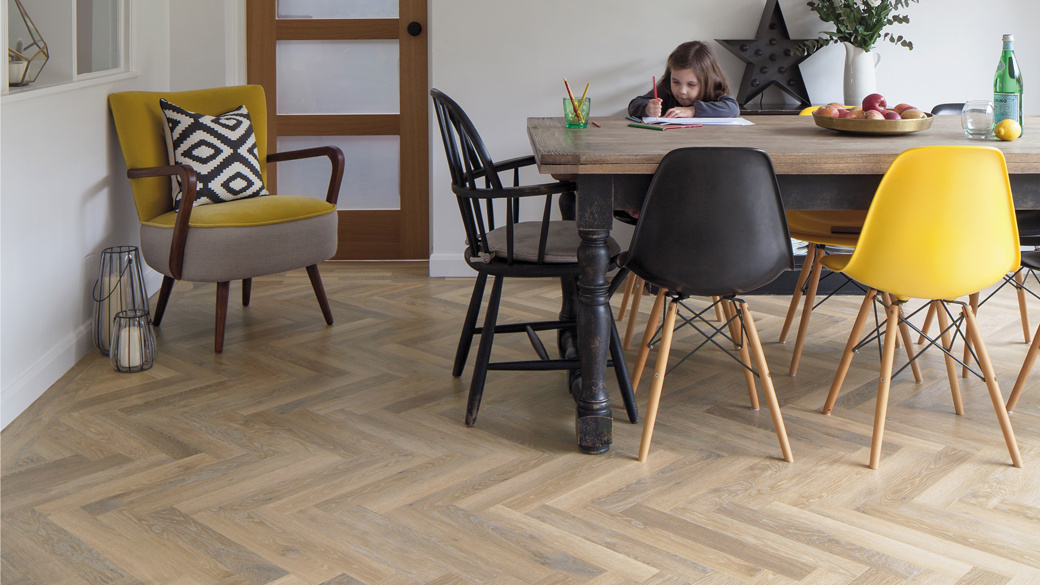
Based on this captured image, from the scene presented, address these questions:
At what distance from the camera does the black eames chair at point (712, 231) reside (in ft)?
7.23

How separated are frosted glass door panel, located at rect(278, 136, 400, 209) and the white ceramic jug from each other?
2.02m

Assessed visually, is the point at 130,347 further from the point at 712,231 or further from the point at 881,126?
the point at 881,126

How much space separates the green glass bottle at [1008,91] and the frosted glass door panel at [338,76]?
268 centimetres

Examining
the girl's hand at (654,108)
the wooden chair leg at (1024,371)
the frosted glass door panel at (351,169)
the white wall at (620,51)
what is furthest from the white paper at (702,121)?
the frosted glass door panel at (351,169)

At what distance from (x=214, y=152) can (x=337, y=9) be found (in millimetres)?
1296

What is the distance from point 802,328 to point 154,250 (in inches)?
84.0

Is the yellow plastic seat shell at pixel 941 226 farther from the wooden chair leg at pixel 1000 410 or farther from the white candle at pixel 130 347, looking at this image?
the white candle at pixel 130 347

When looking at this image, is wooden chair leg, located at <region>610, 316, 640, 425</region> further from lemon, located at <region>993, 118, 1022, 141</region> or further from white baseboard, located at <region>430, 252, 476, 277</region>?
white baseboard, located at <region>430, 252, 476, 277</region>

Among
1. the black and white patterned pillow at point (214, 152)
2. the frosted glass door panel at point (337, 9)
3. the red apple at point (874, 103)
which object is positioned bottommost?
the black and white patterned pillow at point (214, 152)

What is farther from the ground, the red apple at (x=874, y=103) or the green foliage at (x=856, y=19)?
the green foliage at (x=856, y=19)

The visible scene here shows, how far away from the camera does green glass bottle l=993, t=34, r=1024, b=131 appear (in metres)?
2.59

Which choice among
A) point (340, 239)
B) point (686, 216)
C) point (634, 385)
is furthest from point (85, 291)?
point (686, 216)

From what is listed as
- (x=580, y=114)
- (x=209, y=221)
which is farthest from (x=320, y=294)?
(x=580, y=114)

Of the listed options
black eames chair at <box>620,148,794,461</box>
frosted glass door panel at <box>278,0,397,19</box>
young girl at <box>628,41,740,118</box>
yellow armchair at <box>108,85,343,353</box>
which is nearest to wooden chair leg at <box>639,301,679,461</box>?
black eames chair at <box>620,148,794,461</box>
